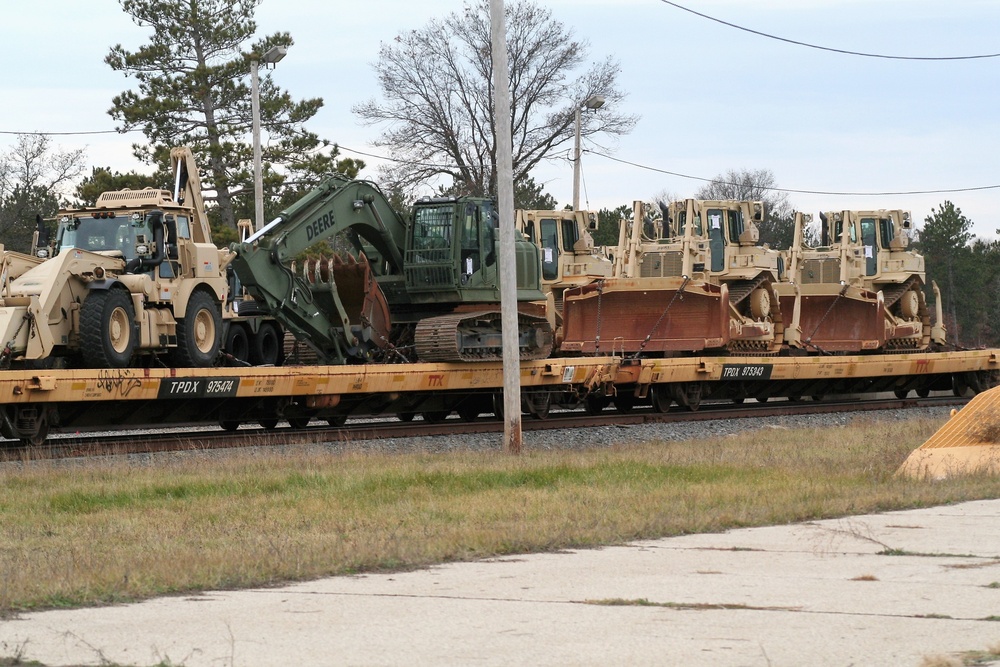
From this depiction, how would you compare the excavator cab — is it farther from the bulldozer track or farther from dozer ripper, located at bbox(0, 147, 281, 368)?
the bulldozer track

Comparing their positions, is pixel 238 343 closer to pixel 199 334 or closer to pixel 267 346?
pixel 267 346

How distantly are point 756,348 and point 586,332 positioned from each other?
150 inches

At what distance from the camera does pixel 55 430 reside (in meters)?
16.2

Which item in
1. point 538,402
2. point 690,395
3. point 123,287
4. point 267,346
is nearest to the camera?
point 123,287

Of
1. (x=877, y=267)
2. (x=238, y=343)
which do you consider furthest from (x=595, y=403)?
(x=877, y=267)

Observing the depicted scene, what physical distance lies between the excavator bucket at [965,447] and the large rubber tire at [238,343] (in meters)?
12.5

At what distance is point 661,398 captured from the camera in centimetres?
2333

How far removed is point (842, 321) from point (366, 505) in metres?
19.0

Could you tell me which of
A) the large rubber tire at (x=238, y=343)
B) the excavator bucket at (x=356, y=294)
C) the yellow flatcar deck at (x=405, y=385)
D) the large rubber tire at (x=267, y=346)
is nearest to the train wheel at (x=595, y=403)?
the yellow flatcar deck at (x=405, y=385)

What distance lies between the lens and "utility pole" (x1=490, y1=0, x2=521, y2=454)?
16.4 metres

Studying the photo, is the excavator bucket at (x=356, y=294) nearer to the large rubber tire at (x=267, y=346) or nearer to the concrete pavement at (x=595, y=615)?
the large rubber tire at (x=267, y=346)

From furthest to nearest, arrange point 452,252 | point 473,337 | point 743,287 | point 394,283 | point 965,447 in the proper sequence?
point 743,287, point 394,283, point 452,252, point 473,337, point 965,447

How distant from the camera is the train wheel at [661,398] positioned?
23219 mm

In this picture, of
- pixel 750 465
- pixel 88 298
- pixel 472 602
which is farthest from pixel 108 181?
pixel 472 602
